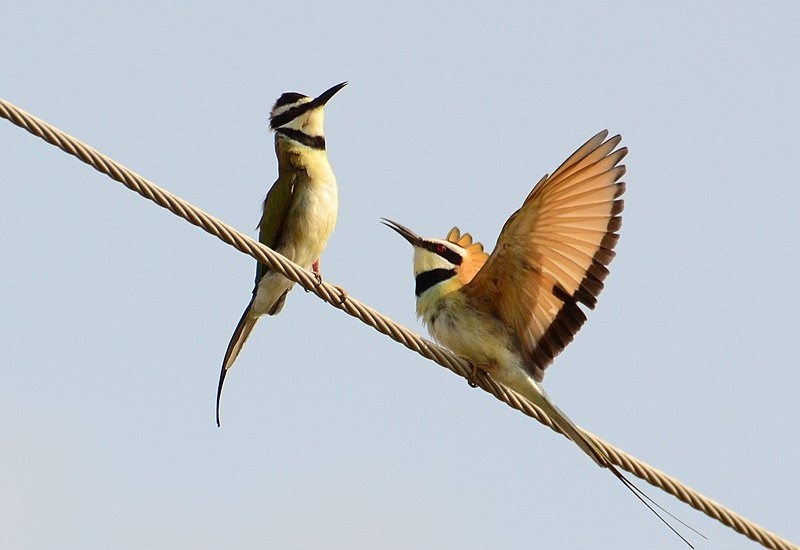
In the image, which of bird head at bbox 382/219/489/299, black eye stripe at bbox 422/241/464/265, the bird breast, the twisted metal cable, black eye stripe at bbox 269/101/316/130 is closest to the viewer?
the twisted metal cable

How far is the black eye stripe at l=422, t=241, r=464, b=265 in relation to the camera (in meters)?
4.91

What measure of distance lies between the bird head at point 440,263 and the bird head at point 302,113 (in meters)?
0.74

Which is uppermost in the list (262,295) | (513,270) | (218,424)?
(513,270)

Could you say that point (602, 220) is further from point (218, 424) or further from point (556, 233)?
point (218, 424)

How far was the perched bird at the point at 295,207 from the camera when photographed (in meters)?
5.33

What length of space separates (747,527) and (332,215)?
2.30 metres

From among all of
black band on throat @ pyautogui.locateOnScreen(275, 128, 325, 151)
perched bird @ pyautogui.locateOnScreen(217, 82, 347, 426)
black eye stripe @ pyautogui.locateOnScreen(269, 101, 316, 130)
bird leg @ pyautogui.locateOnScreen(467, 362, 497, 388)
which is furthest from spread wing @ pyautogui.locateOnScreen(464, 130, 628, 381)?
black eye stripe @ pyautogui.locateOnScreen(269, 101, 316, 130)

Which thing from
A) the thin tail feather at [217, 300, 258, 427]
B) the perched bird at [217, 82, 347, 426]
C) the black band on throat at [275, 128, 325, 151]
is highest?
the black band on throat at [275, 128, 325, 151]

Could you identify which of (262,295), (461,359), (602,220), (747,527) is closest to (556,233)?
(602,220)

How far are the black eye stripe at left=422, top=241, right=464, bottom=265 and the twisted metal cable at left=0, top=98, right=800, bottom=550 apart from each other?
2.46 feet

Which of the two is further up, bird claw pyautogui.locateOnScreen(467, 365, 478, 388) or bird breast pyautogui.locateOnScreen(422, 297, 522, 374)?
bird breast pyautogui.locateOnScreen(422, 297, 522, 374)

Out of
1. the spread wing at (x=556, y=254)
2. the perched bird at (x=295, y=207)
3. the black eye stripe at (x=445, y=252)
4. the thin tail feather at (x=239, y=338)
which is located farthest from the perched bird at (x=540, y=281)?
the thin tail feather at (x=239, y=338)

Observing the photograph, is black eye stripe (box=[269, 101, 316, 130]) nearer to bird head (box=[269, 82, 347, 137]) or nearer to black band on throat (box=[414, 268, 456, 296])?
bird head (box=[269, 82, 347, 137])

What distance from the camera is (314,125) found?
18.4 ft
